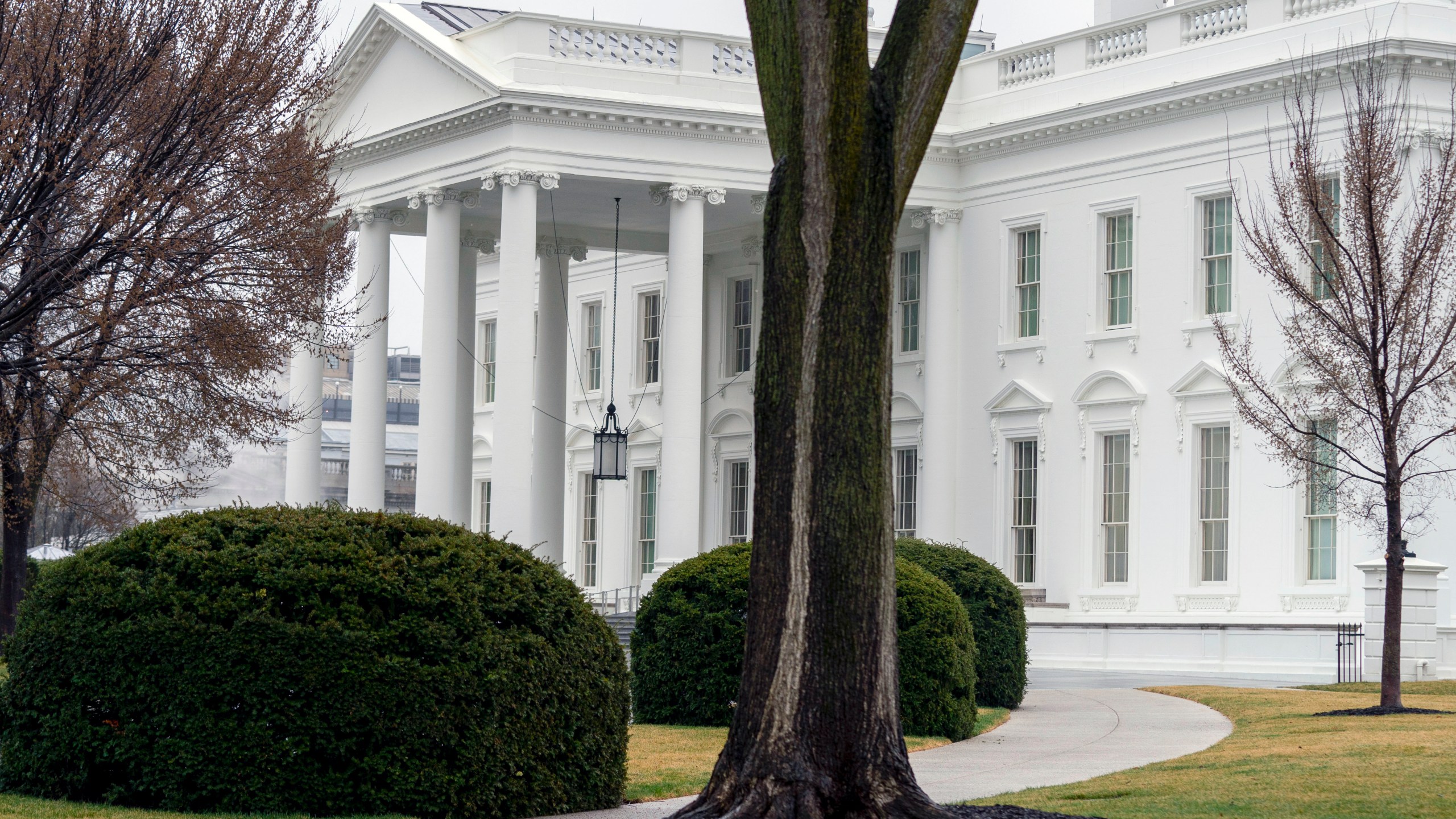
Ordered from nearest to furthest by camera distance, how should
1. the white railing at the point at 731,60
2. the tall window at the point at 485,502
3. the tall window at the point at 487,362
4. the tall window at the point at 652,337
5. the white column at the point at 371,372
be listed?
the white railing at the point at 731,60 → the white column at the point at 371,372 → the tall window at the point at 652,337 → the tall window at the point at 485,502 → the tall window at the point at 487,362

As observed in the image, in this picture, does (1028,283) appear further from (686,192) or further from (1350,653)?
(1350,653)

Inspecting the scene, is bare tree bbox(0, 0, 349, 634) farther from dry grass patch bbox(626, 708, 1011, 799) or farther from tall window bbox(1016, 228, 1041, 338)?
tall window bbox(1016, 228, 1041, 338)

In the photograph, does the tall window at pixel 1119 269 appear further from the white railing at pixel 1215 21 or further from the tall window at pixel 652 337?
the tall window at pixel 652 337

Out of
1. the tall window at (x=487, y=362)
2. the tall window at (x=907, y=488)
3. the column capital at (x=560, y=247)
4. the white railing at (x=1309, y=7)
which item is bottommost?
the tall window at (x=907, y=488)

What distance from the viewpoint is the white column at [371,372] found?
→ 40.0m

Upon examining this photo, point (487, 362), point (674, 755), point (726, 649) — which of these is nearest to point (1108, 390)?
point (726, 649)

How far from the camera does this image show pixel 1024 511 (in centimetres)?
3788

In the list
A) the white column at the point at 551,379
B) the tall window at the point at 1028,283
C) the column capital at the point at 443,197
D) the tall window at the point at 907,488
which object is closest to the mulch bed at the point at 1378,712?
the tall window at the point at 1028,283

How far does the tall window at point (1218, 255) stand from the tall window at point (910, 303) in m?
7.66

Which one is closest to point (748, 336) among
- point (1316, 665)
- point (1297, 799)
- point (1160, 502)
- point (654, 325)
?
point (654, 325)

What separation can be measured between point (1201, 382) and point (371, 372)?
18.0 meters

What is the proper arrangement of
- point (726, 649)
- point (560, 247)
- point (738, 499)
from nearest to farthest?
point (726, 649), point (560, 247), point (738, 499)

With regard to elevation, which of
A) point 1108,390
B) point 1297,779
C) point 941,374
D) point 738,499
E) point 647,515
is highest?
point 941,374

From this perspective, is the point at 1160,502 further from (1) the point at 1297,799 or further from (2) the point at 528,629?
(2) the point at 528,629
